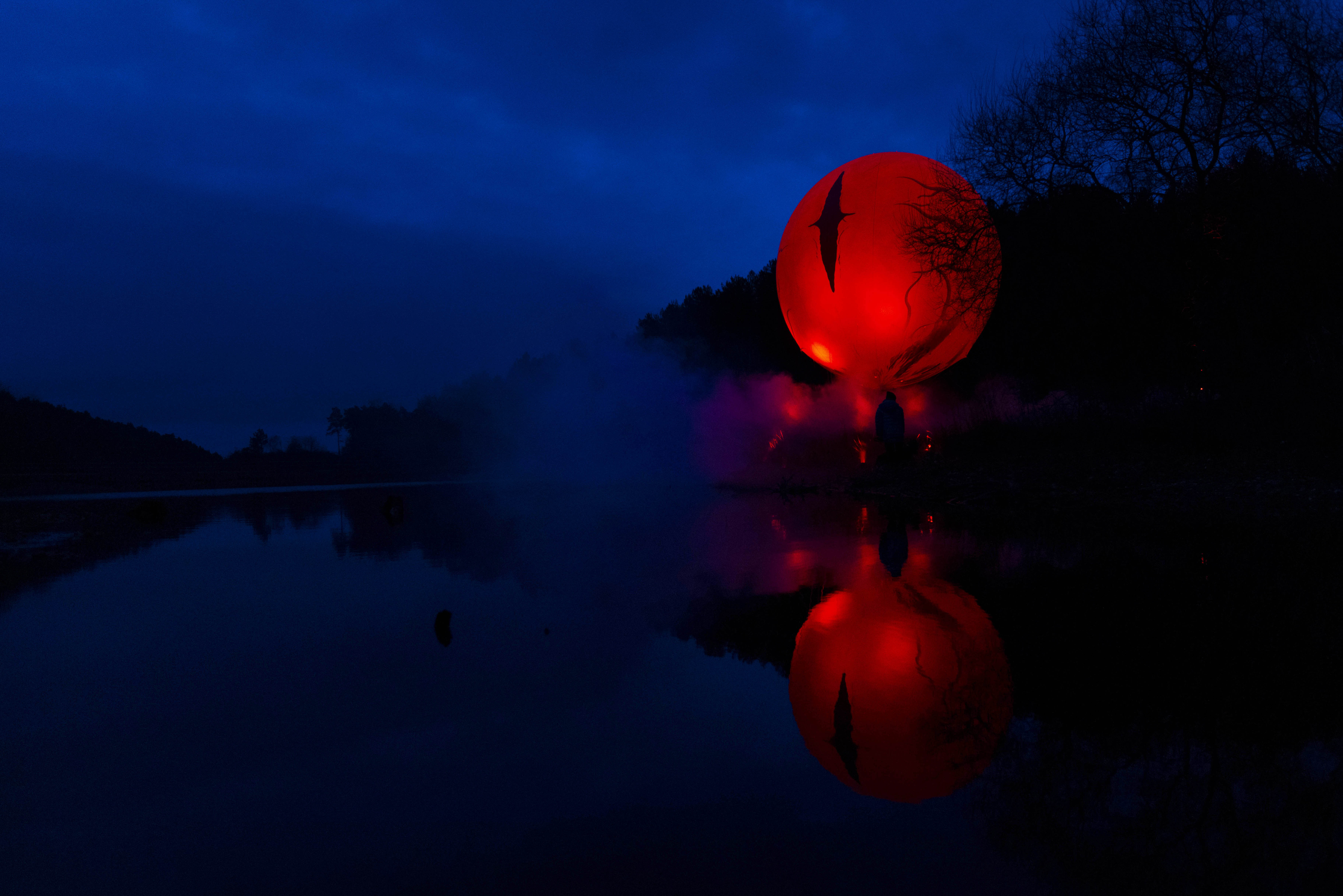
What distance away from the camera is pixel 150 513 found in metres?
13.9

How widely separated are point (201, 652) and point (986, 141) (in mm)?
17547

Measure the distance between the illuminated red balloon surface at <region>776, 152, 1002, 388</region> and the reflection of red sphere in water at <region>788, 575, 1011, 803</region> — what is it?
9282mm

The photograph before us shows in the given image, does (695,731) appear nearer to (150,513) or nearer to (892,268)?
(892,268)

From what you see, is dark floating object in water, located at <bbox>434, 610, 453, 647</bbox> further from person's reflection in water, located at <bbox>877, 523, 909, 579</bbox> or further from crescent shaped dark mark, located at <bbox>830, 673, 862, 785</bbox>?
person's reflection in water, located at <bbox>877, 523, 909, 579</bbox>

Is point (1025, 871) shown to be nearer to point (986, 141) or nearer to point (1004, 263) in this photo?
point (1004, 263)

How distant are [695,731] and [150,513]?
559 inches

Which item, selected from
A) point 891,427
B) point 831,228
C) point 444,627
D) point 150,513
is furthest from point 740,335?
point 444,627

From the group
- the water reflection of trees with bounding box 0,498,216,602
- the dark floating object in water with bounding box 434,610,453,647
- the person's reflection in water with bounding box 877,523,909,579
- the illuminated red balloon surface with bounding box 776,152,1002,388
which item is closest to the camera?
the dark floating object in water with bounding box 434,610,453,647

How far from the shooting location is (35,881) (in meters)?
2.32

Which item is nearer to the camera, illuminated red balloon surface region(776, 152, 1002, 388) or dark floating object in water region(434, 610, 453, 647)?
dark floating object in water region(434, 610, 453, 647)

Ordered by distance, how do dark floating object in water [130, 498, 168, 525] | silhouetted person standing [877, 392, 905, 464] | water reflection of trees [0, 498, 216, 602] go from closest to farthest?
water reflection of trees [0, 498, 216, 602]
dark floating object in water [130, 498, 168, 525]
silhouetted person standing [877, 392, 905, 464]

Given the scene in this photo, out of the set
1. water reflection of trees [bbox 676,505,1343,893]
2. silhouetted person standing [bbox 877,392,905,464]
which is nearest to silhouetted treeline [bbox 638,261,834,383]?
→ silhouetted person standing [bbox 877,392,905,464]

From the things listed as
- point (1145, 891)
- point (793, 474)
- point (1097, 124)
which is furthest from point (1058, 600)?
point (793, 474)

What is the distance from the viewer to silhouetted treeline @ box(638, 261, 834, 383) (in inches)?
1107
